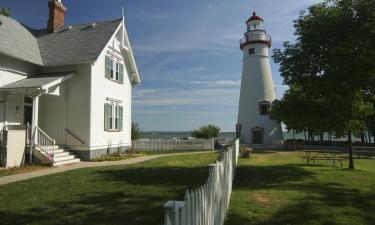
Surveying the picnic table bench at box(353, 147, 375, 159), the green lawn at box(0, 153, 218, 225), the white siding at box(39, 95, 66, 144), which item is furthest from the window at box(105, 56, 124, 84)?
the picnic table bench at box(353, 147, 375, 159)

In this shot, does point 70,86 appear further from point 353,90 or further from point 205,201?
point 205,201

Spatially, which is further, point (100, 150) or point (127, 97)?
point (127, 97)

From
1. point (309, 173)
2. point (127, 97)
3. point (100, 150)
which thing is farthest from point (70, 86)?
point (309, 173)

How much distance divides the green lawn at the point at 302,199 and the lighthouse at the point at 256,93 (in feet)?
85.1

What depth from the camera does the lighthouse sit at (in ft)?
129

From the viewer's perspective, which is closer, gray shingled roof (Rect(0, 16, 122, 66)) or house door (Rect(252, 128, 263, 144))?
gray shingled roof (Rect(0, 16, 122, 66))

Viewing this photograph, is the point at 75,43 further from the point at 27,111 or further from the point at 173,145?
the point at 173,145

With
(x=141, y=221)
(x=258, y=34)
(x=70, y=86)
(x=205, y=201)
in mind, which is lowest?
(x=141, y=221)

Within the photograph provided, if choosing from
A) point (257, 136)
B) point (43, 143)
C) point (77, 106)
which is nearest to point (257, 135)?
point (257, 136)

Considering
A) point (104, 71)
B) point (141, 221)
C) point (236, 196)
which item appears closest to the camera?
point (141, 221)

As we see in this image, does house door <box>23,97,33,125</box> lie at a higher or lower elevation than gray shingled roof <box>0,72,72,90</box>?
lower

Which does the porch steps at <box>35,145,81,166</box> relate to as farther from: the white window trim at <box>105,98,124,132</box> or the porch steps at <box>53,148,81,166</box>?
the white window trim at <box>105,98,124,132</box>

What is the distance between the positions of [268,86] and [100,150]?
82.6 ft

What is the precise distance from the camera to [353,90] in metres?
13.8
